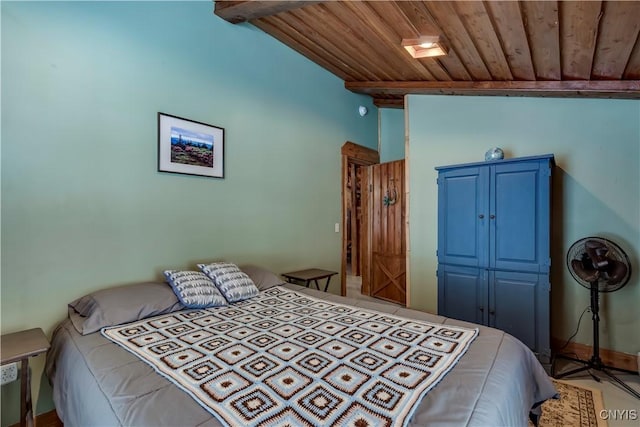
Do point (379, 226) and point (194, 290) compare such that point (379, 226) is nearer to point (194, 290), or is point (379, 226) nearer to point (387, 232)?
point (387, 232)

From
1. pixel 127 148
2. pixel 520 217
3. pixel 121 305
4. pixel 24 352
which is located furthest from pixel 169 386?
pixel 520 217

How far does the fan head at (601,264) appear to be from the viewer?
2.47m

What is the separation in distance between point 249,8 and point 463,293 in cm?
319

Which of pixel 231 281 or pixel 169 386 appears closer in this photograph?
pixel 169 386

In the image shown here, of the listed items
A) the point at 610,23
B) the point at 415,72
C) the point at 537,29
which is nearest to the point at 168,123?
the point at 415,72

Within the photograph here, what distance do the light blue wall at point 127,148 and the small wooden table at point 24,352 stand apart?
0.76ft

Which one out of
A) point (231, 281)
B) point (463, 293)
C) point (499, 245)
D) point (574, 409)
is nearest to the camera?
point (574, 409)

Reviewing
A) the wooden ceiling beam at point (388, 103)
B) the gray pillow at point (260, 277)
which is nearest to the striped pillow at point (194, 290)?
the gray pillow at point (260, 277)

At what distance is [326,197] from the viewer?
4.06 meters

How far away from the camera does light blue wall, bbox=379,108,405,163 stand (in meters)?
4.90

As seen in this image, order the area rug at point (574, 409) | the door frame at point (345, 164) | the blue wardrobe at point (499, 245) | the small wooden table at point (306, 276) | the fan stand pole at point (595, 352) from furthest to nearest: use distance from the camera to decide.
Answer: the door frame at point (345, 164) → the small wooden table at point (306, 276) → the blue wardrobe at point (499, 245) → the fan stand pole at point (595, 352) → the area rug at point (574, 409)

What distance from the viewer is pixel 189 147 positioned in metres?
2.61

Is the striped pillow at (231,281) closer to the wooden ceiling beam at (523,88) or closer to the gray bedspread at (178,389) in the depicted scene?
the gray bedspread at (178,389)

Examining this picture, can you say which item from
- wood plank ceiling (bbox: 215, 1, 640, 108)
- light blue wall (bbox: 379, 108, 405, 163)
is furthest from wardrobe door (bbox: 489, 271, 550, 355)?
light blue wall (bbox: 379, 108, 405, 163)
